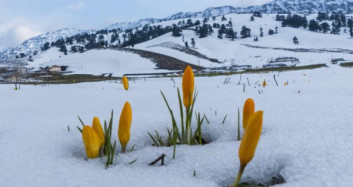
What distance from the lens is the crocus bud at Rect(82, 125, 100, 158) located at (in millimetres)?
1049

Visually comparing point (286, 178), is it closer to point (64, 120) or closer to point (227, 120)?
point (227, 120)

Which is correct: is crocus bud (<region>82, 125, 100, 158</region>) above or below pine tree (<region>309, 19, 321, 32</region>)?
below

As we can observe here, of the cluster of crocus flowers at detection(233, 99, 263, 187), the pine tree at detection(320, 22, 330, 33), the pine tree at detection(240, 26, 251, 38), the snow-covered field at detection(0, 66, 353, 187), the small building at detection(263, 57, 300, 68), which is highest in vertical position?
the pine tree at detection(320, 22, 330, 33)

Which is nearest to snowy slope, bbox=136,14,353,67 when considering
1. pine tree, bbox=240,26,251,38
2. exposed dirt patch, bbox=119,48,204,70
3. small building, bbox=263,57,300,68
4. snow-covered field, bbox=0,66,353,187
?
pine tree, bbox=240,26,251,38

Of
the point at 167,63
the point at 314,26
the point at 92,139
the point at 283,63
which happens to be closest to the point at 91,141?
the point at 92,139

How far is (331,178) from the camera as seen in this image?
29.7 inches

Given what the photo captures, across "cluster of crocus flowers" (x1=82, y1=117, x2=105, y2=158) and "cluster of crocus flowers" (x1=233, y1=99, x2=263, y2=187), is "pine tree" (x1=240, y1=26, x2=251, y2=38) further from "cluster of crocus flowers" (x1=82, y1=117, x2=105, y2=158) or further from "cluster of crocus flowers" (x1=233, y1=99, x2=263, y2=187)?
"cluster of crocus flowers" (x1=233, y1=99, x2=263, y2=187)

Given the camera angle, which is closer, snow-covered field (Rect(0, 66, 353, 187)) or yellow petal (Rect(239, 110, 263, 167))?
yellow petal (Rect(239, 110, 263, 167))

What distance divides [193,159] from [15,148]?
74 centimetres

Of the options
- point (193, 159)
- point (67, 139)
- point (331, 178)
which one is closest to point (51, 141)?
point (67, 139)

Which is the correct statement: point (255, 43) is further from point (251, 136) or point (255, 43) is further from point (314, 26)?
point (251, 136)

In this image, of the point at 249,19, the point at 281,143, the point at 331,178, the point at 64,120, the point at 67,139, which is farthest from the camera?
the point at 249,19

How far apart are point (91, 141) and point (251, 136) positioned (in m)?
0.60

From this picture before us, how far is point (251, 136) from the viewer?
738 millimetres
